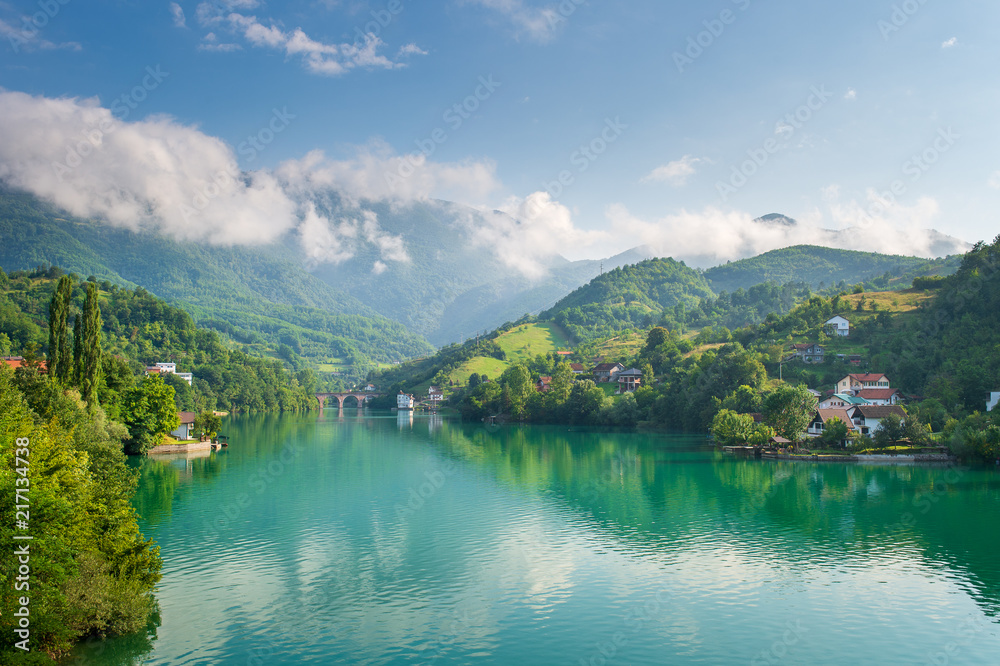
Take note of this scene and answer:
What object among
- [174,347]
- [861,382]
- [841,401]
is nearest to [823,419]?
[841,401]

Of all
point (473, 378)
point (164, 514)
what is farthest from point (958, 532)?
point (473, 378)

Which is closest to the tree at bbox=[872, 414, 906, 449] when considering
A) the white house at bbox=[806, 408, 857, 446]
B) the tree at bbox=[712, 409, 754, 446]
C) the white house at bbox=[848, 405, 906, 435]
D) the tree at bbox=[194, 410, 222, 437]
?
the white house at bbox=[848, 405, 906, 435]

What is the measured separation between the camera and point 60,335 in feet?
167

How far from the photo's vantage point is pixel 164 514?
128 feet

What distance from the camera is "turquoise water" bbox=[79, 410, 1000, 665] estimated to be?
826 inches

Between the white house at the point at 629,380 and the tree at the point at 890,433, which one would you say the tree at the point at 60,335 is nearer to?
the tree at the point at 890,433

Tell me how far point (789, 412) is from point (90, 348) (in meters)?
64.6

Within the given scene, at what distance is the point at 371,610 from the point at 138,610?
290 inches

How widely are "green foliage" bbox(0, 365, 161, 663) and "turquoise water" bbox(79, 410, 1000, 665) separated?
1.21 m

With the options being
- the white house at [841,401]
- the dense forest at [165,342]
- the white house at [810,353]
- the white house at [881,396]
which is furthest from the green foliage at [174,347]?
the white house at [881,396]

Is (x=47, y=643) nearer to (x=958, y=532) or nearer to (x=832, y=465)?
(x=958, y=532)

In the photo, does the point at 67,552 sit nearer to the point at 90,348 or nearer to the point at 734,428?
the point at 90,348

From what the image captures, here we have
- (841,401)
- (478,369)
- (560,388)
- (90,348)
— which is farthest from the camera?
(478,369)

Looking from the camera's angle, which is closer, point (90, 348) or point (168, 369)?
point (90, 348)
